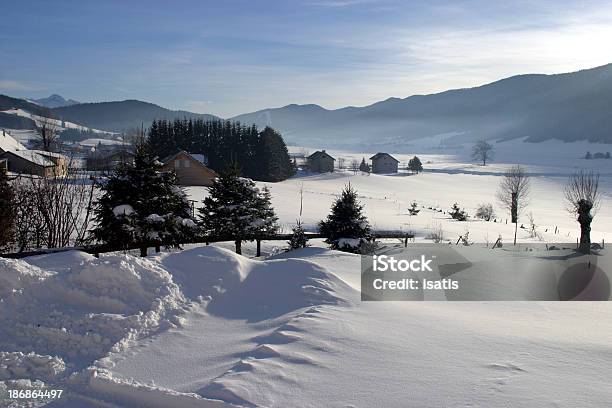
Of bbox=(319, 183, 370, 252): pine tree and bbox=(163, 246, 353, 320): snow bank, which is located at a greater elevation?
bbox=(319, 183, 370, 252): pine tree

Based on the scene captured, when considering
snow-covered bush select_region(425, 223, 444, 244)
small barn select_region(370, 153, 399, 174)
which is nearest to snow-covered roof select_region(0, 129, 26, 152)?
snow-covered bush select_region(425, 223, 444, 244)

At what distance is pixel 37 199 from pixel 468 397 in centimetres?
2354

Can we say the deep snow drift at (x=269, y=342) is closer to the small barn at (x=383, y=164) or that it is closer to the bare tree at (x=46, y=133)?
the bare tree at (x=46, y=133)

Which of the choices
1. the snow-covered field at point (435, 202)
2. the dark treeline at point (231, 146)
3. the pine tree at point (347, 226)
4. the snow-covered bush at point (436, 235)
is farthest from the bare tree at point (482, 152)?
the pine tree at point (347, 226)

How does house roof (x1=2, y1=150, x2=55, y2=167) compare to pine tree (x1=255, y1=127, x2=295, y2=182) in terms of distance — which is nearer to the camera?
house roof (x1=2, y1=150, x2=55, y2=167)

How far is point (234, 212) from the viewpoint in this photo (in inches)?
926

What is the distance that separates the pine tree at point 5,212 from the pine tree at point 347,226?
12.7m

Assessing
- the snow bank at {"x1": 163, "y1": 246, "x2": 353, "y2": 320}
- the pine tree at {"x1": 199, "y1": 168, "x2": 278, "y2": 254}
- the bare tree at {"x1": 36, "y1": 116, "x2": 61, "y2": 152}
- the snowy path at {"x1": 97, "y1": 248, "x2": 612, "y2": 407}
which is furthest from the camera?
the bare tree at {"x1": 36, "y1": 116, "x2": 61, "y2": 152}

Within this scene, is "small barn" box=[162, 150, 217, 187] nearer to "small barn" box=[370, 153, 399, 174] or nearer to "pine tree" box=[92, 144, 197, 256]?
"pine tree" box=[92, 144, 197, 256]

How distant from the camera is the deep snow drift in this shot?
6.77 m

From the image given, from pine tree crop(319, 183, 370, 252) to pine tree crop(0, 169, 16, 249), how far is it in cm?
1267

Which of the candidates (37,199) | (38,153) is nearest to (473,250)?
(37,199)

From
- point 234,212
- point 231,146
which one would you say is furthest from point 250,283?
point 231,146

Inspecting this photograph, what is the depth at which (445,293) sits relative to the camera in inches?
544
